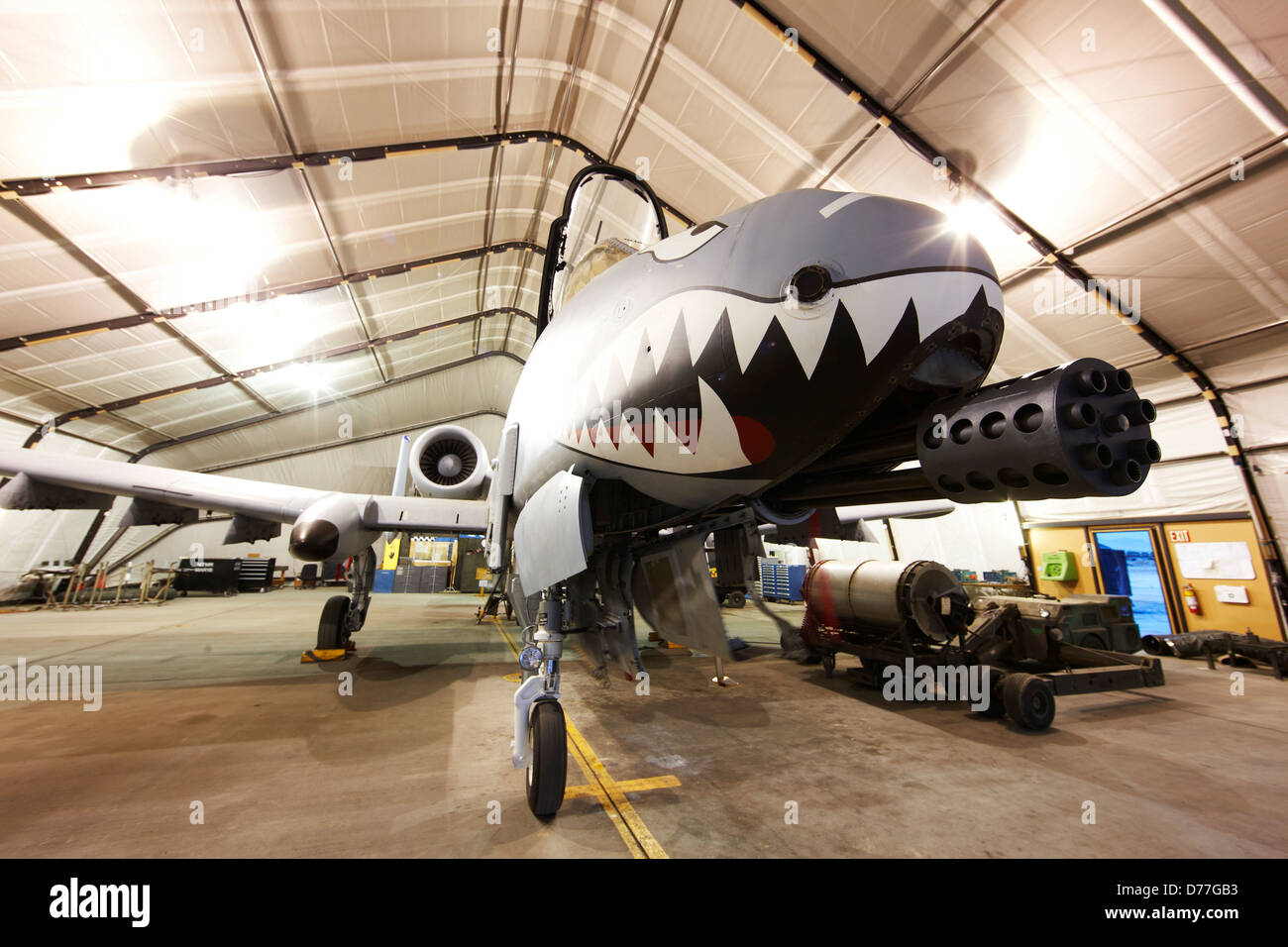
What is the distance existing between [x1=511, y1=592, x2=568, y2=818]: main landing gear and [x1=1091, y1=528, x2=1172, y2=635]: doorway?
511 inches

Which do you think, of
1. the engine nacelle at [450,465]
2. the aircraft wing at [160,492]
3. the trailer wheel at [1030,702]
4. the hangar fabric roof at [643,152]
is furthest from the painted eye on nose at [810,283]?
the aircraft wing at [160,492]

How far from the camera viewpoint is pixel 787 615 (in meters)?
12.3

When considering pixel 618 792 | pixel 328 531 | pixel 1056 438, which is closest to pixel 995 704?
pixel 618 792

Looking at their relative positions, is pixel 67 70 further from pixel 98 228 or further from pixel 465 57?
pixel 465 57

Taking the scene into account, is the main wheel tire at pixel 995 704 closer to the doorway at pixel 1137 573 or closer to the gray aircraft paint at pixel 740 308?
the gray aircraft paint at pixel 740 308

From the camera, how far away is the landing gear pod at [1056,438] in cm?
106

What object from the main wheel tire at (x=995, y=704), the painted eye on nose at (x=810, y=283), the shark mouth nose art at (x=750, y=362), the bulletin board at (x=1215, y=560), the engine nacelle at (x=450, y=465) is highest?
the engine nacelle at (x=450, y=465)

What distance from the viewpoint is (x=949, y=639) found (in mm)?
5141

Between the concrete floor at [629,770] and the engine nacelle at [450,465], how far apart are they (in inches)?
94.6

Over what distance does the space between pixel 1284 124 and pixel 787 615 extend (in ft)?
35.9

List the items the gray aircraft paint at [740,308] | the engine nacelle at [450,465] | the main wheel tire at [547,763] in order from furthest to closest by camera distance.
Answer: the engine nacelle at [450,465], the main wheel tire at [547,763], the gray aircraft paint at [740,308]

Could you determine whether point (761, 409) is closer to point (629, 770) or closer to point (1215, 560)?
point (629, 770)

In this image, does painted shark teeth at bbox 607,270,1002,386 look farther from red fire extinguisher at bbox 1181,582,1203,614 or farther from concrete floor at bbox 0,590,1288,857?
red fire extinguisher at bbox 1181,582,1203,614
